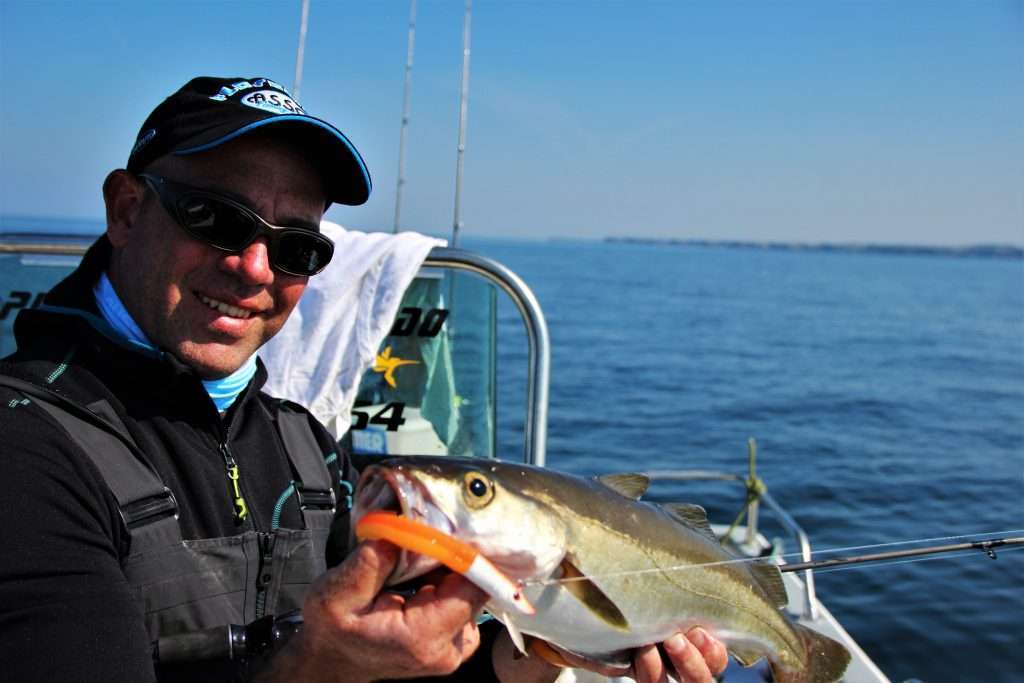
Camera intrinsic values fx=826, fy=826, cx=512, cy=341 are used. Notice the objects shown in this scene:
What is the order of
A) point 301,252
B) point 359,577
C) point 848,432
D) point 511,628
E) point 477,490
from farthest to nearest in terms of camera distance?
point 848,432 < point 301,252 < point 511,628 < point 477,490 < point 359,577

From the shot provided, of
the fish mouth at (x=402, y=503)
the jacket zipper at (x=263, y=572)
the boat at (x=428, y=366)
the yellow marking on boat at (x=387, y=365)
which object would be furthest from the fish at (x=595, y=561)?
the yellow marking on boat at (x=387, y=365)

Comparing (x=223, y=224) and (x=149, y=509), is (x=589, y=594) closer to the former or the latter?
(x=149, y=509)

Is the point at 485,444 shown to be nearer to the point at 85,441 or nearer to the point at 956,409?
the point at 85,441

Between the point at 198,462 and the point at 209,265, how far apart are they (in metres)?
0.60

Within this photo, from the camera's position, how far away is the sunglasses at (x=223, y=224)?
246 cm

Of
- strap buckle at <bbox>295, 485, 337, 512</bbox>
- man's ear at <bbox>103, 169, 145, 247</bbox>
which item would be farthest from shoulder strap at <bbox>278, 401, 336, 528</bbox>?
man's ear at <bbox>103, 169, 145, 247</bbox>

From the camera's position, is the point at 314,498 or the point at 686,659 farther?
the point at 314,498

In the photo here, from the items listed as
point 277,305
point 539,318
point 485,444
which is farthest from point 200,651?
point 485,444

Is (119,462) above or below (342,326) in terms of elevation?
below

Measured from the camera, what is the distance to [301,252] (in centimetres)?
269

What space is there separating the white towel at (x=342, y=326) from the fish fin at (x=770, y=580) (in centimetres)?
243

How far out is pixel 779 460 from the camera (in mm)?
15672

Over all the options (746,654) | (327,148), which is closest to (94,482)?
(327,148)

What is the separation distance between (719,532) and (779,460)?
825 centimetres
